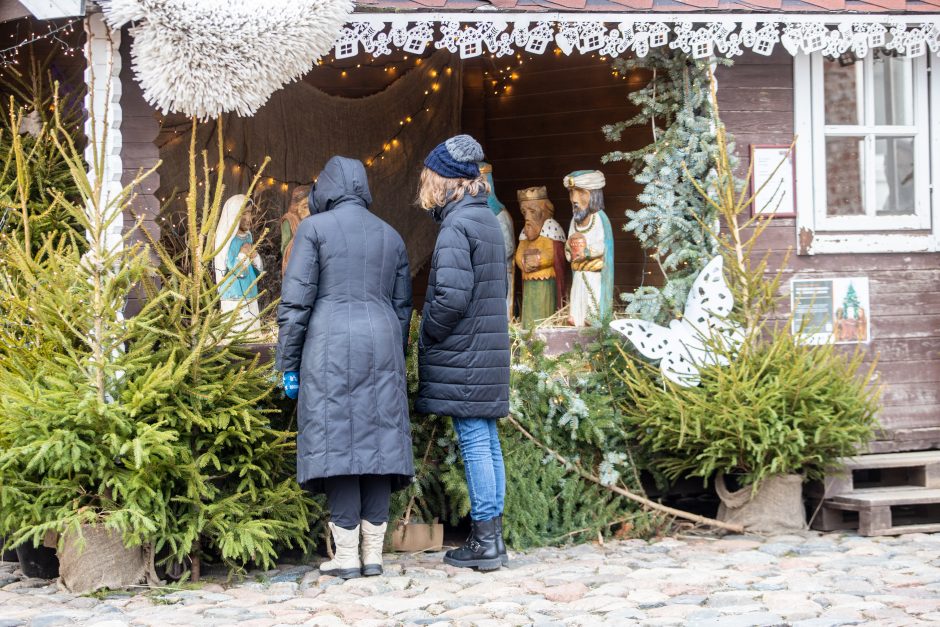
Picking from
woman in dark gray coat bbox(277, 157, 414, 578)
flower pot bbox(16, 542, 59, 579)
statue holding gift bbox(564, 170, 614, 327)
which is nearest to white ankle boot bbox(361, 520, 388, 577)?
woman in dark gray coat bbox(277, 157, 414, 578)

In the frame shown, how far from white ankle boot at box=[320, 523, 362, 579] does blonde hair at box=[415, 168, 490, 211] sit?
167 centimetres

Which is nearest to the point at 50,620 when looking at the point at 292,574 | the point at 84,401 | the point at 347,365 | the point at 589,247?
the point at 84,401

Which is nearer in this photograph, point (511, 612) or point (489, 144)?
point (511, 612)

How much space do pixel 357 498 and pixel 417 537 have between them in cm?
84

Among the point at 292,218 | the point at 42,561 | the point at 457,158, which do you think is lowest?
the point at 42,561

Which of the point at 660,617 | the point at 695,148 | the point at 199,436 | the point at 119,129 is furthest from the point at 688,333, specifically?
the point at 119,129

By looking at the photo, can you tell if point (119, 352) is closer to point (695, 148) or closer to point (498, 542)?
point (498, 542)

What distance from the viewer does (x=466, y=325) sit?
5957 mm

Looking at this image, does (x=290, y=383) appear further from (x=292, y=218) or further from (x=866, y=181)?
(x=866, y=181)

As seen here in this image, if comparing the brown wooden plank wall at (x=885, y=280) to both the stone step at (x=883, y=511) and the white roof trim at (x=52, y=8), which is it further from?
the white roof trim at (x=52, y=8)

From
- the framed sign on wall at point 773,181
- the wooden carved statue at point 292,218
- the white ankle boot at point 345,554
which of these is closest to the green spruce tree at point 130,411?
the white ankle boot at point 345,554

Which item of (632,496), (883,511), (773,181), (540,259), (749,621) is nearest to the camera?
(749,621)

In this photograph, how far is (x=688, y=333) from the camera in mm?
7027

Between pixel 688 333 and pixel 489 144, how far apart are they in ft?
12.7
